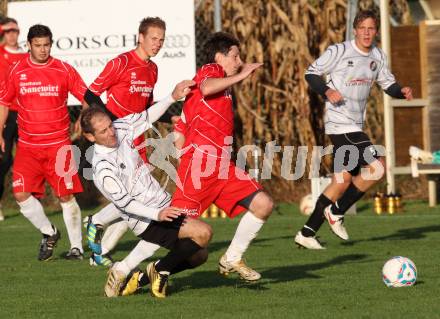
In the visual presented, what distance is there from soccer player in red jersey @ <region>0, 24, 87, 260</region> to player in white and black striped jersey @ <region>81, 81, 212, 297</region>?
283 centimetres

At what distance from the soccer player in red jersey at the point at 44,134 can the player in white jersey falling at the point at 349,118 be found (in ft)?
7.24

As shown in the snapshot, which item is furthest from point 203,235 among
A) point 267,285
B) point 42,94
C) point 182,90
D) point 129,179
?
point 42,94

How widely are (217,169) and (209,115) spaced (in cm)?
41

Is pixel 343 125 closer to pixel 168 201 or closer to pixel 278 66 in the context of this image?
pixel 168 201

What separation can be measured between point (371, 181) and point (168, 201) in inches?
140

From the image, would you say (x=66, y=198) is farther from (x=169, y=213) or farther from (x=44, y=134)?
(x=169, y=213)

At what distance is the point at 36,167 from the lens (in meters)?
11.1

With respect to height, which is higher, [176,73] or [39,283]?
[176,73]

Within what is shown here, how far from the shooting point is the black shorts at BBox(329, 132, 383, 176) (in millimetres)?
11109

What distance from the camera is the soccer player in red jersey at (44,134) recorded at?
429 inches

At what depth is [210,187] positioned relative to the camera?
28.8ft

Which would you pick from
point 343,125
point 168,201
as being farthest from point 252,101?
point 168,201

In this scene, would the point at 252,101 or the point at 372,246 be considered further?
the point at 252,101

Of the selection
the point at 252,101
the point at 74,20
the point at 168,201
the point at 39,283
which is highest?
the point at 74,20
